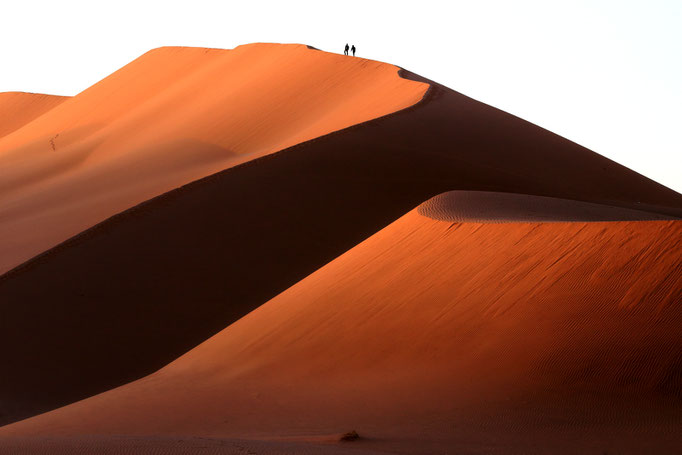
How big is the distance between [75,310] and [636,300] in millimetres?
10167

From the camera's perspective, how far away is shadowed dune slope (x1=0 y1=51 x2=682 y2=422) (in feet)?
49.2

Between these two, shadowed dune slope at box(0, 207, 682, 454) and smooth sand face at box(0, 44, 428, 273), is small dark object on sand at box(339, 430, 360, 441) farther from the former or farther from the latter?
smooth sand face at box(0, 44, 428, 273)

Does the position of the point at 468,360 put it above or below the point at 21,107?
below

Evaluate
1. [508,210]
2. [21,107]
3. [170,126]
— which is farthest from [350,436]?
[21,107]

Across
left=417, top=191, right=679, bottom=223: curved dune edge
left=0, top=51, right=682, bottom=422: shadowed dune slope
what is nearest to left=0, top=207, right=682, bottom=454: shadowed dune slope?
left=417, top=191, right=679, bottom=223: curved dune edge

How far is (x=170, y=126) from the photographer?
3228 cm

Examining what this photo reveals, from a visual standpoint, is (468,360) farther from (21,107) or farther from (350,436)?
(21,107)

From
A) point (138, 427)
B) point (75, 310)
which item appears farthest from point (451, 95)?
point (138, 427)

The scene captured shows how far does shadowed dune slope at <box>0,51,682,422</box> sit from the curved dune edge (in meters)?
3.58

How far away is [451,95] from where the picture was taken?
29859 mm

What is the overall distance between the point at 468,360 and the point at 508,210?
5.77 m

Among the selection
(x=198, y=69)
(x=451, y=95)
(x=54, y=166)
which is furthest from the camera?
(x=198, y=69)

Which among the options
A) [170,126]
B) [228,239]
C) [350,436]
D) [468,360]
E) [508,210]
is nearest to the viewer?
[350,436]

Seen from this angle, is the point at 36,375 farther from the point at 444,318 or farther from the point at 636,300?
the point at 636,300
